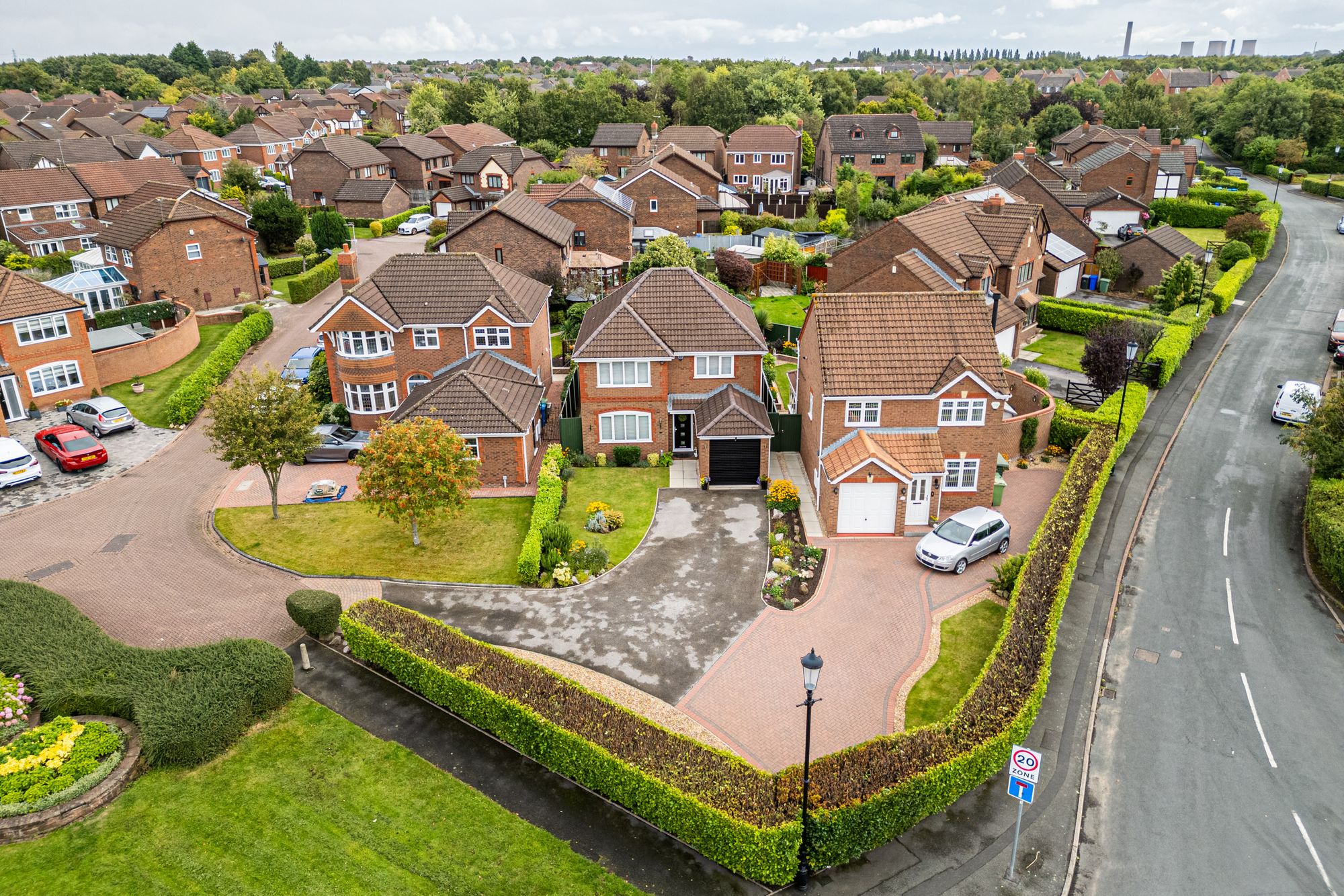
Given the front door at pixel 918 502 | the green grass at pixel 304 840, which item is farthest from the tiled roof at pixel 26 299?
the front door at pixel 918 502

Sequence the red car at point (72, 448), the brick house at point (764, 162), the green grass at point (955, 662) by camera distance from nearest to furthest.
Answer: the green grass at point (955, 662)
the red car at point (72, 448)
the brick house at point (764, 162)

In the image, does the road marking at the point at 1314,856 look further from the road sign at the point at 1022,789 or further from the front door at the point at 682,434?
the front door at the point at 682,434

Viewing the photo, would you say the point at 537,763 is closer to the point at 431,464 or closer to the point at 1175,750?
the point at 431,464

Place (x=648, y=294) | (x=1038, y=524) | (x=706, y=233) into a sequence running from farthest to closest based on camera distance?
(x=706, y=233)
(x=648, y=294)
(x=1038, y=524)

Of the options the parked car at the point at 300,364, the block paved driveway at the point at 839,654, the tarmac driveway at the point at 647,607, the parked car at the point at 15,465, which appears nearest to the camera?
the block paved driveway at the point at 839,654

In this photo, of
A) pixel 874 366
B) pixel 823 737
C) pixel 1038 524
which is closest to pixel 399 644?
pixel 823 737

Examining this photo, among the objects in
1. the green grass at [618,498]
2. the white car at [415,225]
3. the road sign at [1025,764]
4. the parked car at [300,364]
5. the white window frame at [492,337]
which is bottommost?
the green grass at [618,498]

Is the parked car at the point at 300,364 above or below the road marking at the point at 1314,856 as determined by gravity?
above
